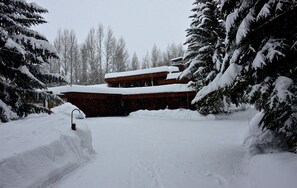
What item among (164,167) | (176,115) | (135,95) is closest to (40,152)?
(164,167)

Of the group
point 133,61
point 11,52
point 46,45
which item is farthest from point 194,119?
point 133,61

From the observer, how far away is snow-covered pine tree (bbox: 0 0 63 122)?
7266 millimetres

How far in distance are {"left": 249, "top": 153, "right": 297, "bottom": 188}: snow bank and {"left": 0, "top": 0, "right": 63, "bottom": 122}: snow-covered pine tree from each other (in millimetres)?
6979

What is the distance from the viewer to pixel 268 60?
435 cm

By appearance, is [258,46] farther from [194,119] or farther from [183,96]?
[183,96]

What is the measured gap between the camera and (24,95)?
321 inches

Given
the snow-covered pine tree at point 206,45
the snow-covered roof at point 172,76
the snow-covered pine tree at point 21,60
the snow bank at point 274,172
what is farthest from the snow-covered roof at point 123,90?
the snow bank at point 274,172

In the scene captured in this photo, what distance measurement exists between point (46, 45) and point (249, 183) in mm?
7519

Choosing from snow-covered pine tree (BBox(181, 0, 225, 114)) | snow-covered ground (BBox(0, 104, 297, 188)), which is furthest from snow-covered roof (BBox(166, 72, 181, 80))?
snow-covered ground (BBox(0, 104, 297, 188))

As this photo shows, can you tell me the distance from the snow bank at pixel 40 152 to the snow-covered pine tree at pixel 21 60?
2108mm

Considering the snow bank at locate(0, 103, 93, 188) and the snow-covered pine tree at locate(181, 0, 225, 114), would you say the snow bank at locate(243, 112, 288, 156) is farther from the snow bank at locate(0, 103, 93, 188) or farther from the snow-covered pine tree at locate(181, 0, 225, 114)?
the snow-covered pine tree at locate(181, 0, 225, 114)

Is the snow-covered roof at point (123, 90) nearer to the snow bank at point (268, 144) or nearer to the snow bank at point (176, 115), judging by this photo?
the snow bank at point (176, 115)

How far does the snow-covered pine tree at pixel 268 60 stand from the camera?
164 inches

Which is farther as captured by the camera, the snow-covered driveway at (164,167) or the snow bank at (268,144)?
the snow bank at (268,144)
